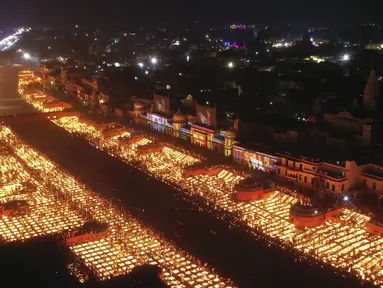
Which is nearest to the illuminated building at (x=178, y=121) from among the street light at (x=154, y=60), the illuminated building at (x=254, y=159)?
the illuminated building at (x=254, y=159)

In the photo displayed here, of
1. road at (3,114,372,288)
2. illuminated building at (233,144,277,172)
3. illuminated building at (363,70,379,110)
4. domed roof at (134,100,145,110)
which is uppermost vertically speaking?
illuminated building at (363,70,379,110)

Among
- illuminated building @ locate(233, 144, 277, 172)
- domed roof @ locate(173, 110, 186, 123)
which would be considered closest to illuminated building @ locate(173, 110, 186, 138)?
domed roof @ locate(173, 110, 186, 123)

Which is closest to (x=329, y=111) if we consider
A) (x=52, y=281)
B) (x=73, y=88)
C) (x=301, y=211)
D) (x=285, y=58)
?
(x=301, y=211)

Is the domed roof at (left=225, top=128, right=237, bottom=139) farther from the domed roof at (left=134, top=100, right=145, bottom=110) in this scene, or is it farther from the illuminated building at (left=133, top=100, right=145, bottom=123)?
the domed roof at (left=134, top=100, right=145, bottom=110)

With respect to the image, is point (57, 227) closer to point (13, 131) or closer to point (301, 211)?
point (301, 211)

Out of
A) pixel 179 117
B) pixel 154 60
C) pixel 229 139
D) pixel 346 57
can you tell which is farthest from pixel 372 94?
pixel 154 60

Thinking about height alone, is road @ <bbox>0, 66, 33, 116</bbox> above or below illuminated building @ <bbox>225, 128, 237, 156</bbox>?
below

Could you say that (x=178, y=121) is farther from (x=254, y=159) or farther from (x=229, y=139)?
(x=254, y=159)
